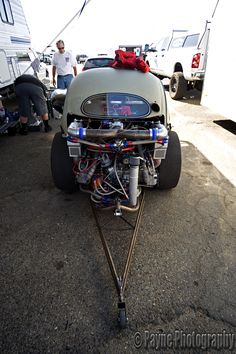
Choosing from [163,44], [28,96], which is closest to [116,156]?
[28,96]

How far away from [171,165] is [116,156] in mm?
779

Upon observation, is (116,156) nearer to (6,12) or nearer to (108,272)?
(108,272)

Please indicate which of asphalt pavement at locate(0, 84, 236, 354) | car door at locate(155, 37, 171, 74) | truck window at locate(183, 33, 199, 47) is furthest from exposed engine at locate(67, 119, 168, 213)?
car door at locate(155, 37, 171, 74)

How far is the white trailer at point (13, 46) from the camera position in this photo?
6.28m

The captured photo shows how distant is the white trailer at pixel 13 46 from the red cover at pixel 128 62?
4.13 m

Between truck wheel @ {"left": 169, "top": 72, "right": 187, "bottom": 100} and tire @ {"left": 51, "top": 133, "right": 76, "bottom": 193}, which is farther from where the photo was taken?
truck wheel @ {"left": 169, "top": 72, "right": 187, "bottom": 100}

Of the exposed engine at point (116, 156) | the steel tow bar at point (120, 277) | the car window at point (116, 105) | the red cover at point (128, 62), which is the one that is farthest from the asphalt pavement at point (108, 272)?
the red cover at point (128, 62)

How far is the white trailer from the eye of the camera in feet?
20.6

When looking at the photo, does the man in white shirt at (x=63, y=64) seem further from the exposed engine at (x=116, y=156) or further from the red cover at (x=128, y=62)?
the exposed engine at (x=116, y=156)

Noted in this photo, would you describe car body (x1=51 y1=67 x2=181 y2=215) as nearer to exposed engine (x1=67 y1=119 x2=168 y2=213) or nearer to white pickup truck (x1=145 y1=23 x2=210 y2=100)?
exposed engine (x1=67 y1=119 x2=168 y2=213)

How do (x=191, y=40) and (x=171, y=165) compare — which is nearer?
(x=171, y=165)

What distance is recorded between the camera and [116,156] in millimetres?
2445

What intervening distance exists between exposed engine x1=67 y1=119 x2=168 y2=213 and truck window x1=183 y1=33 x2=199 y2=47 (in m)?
7.01

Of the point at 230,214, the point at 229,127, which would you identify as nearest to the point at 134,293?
the point at 230,214
